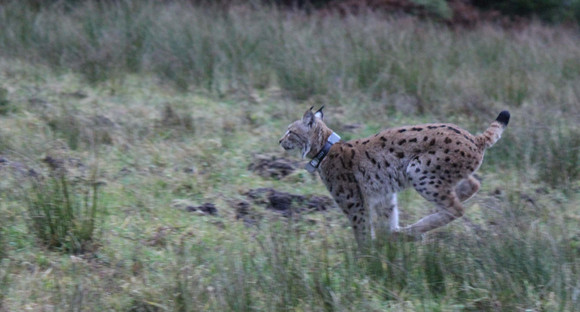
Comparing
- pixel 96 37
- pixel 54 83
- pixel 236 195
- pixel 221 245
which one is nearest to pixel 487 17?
pixel 96 37

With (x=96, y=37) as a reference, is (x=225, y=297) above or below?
below

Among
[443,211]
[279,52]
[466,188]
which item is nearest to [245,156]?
[466,188]

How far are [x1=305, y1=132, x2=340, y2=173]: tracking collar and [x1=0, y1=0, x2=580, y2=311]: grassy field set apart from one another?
1.58 feet

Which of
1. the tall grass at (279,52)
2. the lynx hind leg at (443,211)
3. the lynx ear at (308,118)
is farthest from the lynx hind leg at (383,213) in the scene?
the tall grass at (279,52)

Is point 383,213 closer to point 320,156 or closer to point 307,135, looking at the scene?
point 320,156

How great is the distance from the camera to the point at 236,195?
7852mm

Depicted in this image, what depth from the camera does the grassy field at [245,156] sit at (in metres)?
5.22

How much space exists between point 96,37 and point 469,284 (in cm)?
902

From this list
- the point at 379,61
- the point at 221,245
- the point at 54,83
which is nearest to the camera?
the point at 221,245

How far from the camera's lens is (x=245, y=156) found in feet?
29.9

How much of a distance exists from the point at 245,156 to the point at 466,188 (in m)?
3.08

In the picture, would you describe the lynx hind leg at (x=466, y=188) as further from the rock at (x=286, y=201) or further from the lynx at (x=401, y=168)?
the rock at (x=286, y=201)

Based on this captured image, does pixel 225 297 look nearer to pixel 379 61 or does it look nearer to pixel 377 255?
pixel 377 255

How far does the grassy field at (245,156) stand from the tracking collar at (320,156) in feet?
1.58
